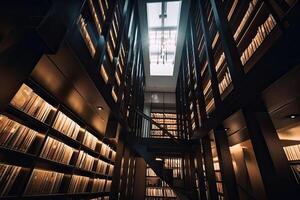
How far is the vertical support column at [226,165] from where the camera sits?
81.3 inches

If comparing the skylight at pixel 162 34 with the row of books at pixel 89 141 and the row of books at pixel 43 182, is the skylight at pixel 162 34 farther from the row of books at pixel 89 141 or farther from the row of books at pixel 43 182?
Answer: the row of books at pixel 43 182

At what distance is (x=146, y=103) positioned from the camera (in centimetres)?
785

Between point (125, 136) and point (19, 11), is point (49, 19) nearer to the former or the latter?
point (19, 11)

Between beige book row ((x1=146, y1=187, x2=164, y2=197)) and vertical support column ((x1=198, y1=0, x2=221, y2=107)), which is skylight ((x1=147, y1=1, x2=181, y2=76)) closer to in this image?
vertical support column ((x1=198, y1=0, x2=221, y2=107))

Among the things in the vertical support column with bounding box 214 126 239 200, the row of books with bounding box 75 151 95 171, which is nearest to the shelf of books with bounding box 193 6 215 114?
the vertical support column with bounding box 214 126 239 200

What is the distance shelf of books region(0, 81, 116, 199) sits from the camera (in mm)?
1530

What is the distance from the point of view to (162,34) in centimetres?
538

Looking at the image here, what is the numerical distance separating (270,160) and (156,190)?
483cm

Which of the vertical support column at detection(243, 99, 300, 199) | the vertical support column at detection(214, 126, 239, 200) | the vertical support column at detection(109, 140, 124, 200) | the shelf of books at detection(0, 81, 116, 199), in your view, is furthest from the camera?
the vertical support column at detection(109, 140, 124, 200)

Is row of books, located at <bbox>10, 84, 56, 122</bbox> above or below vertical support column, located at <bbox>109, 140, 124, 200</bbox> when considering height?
above

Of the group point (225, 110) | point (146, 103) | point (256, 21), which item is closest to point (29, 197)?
point (225, 110)

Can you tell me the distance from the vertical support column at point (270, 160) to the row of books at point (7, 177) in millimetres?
2305

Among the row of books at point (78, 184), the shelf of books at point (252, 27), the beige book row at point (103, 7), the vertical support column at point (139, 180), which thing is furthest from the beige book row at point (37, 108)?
the vertical support column at point (139, 180)

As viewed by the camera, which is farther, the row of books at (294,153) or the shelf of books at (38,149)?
the row of books at (294,153)
